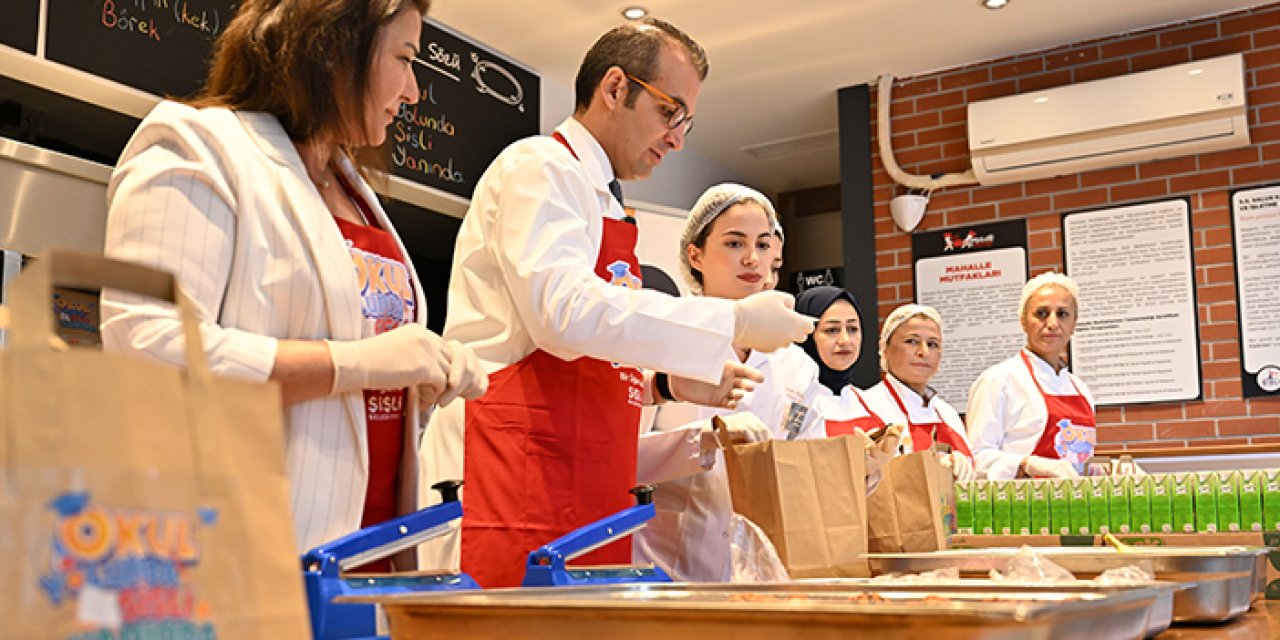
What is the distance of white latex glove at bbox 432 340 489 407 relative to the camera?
1195 mm

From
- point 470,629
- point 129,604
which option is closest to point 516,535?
point 470,629

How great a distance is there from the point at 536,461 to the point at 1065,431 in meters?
3.32

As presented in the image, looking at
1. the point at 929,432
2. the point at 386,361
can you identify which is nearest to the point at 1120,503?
the point at 386,361

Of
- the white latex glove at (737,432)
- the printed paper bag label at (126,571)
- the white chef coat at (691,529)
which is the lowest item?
the white chef coat at (691,529)

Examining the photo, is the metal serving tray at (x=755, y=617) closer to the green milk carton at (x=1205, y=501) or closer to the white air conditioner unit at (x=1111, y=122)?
the green milk carton at (x=1205, y=501)

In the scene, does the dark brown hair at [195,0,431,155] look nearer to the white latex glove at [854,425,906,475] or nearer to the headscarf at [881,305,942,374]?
the white latex glove at [854,425,906,475]

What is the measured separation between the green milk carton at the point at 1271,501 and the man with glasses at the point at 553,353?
3.16ft

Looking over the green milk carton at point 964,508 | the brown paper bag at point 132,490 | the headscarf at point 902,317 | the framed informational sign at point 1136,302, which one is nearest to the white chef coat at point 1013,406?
the headscarf at point 902,317

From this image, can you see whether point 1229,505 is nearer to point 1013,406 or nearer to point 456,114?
point 1013,406

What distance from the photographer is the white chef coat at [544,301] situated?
5.14 ft

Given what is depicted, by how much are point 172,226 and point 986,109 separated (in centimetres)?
489

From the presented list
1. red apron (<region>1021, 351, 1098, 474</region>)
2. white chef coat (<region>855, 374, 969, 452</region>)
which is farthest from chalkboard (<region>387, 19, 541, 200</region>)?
red apron (<region>1021, 351, 1098, 474</region>)

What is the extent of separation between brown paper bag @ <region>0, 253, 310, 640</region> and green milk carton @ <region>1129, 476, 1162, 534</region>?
79.1 inches

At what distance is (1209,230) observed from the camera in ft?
16.9
